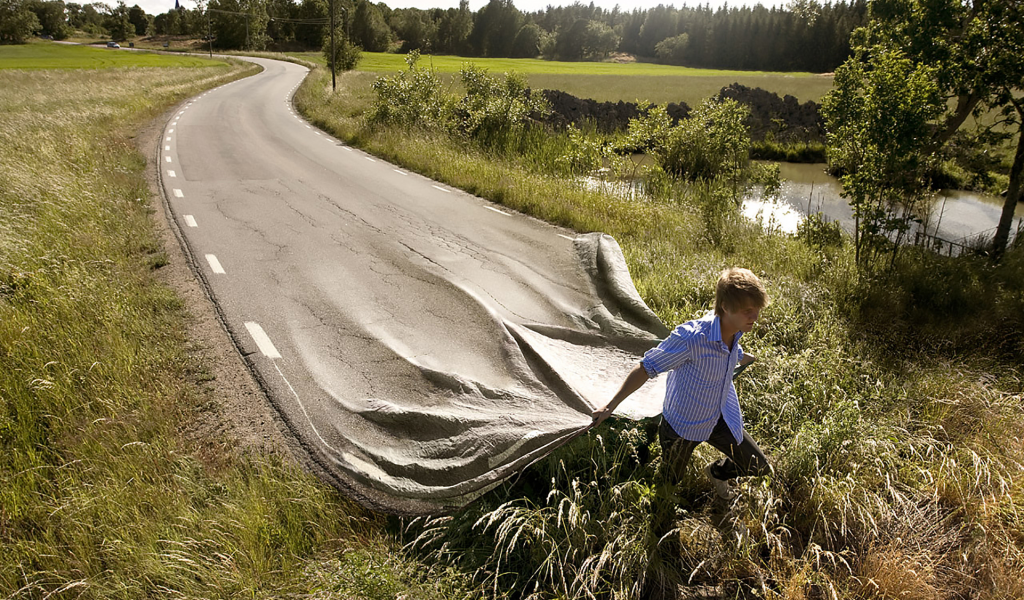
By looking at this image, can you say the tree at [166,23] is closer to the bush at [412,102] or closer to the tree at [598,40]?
the tree at [598,40]

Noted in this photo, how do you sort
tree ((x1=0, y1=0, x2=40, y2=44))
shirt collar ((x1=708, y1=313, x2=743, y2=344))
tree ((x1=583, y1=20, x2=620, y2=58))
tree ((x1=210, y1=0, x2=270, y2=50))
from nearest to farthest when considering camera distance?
shirt collar ((x1=708, y1=313, x2=743, y2=344)), tree ((x1=0, y1=0, x2=40, y2=44)), tree ((x1=210, y1=0, x2=270, y2=50)), tree ((x1=583, y1=20, x2=620, y2=58))

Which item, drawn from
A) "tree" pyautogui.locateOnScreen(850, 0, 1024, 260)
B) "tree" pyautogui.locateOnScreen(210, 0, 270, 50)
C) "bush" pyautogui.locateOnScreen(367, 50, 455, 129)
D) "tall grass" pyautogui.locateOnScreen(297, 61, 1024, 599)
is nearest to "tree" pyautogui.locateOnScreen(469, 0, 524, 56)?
"tree" pyautogui.locateOnScreen(210, 0, 270, 50)

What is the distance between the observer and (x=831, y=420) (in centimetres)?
383

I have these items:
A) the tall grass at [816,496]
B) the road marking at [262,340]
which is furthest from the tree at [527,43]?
the tall grass at [816,496]

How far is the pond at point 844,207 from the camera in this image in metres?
16.4

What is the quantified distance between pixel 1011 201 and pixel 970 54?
231 cm

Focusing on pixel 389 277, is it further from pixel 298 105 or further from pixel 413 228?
pixel 298 105

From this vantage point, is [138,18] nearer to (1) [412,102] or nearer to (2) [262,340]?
(1) [412,102]

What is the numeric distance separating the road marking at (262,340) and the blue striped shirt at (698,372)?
3.88 m

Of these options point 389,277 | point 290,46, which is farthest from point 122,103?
point 290,46

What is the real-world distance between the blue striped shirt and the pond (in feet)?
42.7

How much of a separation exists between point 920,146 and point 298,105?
2791cm

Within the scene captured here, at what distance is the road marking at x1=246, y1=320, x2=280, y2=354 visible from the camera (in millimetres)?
5551

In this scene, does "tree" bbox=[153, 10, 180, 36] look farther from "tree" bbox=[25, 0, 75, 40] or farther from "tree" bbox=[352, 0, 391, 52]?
"tree" bbox=[352, 0, 391, 52]
